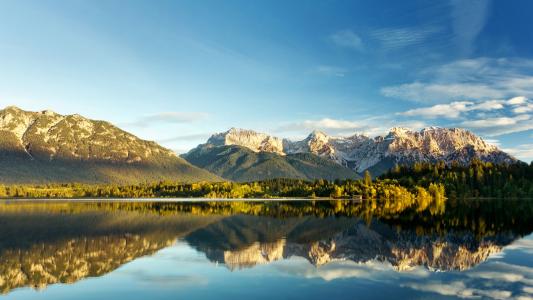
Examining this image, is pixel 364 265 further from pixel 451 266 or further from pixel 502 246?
pixel 502 246

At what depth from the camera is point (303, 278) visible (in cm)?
4419

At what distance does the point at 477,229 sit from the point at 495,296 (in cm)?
5713

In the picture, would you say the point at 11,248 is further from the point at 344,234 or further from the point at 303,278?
the point at 344,234

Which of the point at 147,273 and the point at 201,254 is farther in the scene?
the point at 201,254

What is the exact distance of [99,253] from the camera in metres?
58.3

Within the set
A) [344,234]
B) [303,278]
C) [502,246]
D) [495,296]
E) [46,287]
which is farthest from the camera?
[344,234]

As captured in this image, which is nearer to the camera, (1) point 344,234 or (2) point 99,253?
(2) point 99,253

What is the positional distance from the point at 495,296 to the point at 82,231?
7011cm

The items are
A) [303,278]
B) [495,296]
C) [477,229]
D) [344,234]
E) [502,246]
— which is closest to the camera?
[495,296]

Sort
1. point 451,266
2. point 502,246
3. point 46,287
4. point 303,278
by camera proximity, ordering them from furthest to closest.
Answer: point 502,246
point 451,266
point 303,278
point 46,287

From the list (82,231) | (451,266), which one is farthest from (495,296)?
(82,231)

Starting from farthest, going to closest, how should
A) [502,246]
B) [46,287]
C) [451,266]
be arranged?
[502,246] < [451,266] < [46,287]

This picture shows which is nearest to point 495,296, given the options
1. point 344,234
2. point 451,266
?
point 451,266

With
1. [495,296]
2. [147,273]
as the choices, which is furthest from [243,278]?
[495,296]
